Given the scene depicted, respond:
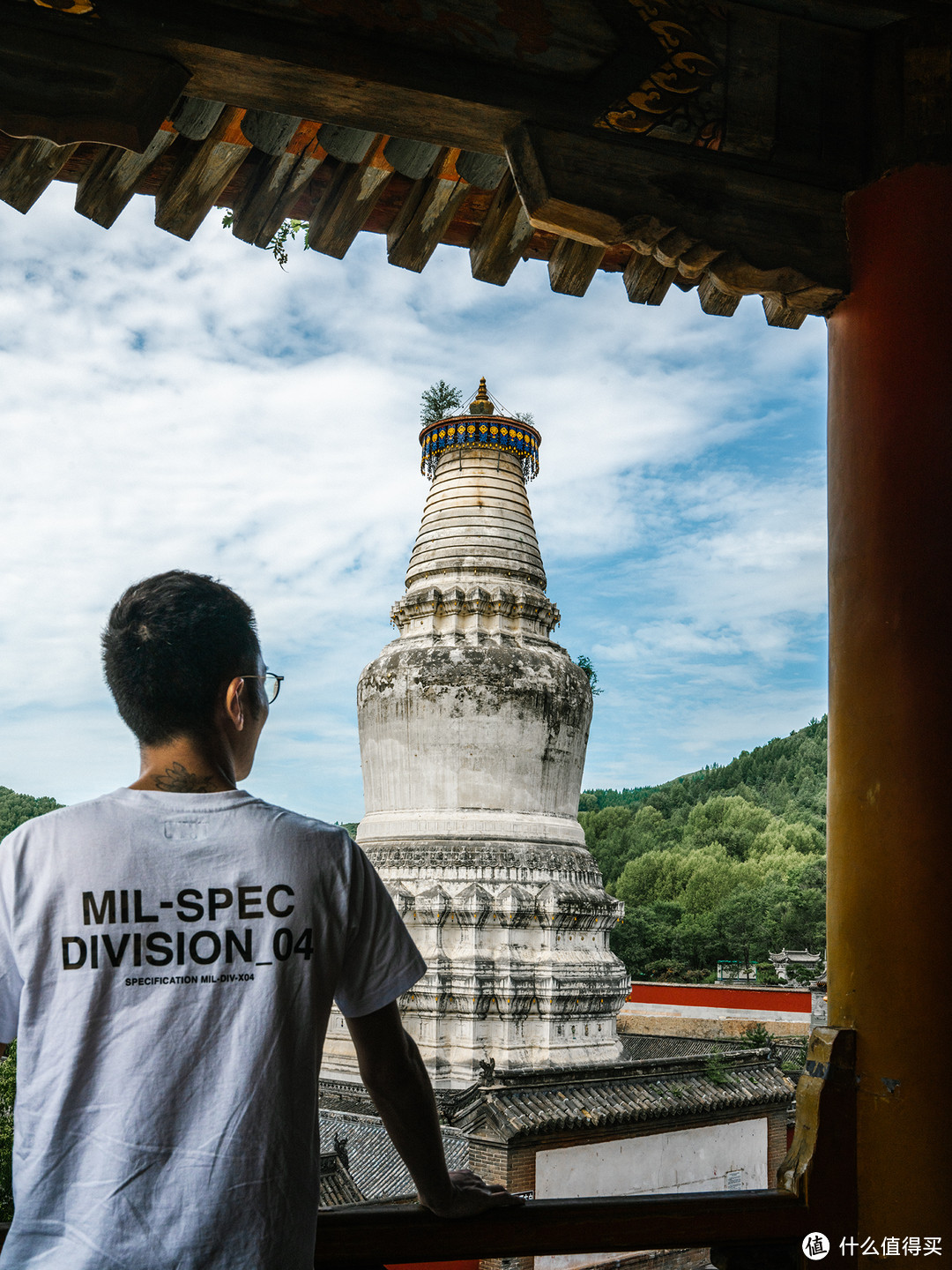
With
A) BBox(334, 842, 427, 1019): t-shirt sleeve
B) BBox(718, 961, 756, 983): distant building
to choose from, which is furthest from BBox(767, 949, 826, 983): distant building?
BBox(334, 842, 427, 1019): t-shirt sleeve

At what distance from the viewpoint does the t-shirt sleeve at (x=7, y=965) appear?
51.1 inches

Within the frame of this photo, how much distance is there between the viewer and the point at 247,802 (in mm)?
1357

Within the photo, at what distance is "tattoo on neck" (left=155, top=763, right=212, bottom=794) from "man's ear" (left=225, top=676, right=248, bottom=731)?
0.09 meters

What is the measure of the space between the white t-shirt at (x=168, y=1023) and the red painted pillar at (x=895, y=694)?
4.18ft

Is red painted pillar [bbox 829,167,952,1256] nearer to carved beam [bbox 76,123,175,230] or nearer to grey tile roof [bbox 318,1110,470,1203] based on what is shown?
carved beam [bbox 76,123,175,230]

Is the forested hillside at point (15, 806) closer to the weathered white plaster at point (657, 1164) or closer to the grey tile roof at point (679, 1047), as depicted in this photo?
the weathered white plaster at point (657, 1164)

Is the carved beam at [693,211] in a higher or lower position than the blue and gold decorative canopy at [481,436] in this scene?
lower

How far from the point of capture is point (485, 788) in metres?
13.4

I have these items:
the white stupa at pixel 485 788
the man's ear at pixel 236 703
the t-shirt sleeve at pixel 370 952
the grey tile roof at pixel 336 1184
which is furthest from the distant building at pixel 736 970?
the man's ear at pixel 236 703

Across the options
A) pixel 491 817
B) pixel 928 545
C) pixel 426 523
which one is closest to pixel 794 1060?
pixel 491 817

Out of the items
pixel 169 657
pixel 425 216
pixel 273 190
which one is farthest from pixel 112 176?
pixel 169 657

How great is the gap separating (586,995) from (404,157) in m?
12.0

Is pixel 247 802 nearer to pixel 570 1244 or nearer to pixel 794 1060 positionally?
pixel 570 1244

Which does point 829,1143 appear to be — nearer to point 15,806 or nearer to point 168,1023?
point 168,1023
